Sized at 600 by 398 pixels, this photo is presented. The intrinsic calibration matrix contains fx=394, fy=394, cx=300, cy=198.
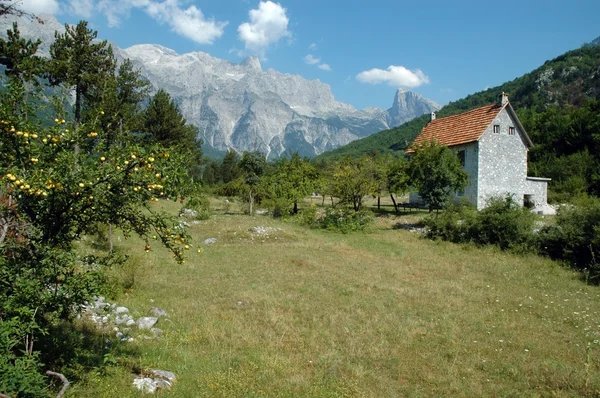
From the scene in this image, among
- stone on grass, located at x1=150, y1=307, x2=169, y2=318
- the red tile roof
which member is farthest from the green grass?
the red tile roof

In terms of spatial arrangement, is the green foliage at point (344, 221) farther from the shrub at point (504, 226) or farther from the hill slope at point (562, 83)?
the hill slope at point (562, 83)

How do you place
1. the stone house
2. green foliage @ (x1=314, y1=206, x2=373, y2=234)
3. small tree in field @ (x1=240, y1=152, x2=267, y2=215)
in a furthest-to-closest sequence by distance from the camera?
small tree in field @ (x1=240, y1=152, x2=267, y2=215) < the stone house < green foliage @ (x1=314, y1=206, x2=373, y2=234)

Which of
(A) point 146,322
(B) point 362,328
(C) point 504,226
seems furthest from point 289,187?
(A) point 146,322

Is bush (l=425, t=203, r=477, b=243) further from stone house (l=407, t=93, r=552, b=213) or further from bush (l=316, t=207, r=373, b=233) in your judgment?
stone house (l=407, t=93, r=552, b=213)

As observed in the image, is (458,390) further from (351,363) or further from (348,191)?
(348,191)

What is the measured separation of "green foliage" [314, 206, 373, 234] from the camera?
28.1 meters

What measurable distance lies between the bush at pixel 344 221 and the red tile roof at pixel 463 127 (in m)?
7.87

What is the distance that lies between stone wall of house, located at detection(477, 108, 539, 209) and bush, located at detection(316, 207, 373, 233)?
10.6 meters

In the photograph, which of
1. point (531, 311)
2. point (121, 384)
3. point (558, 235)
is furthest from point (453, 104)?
point (121, 384)

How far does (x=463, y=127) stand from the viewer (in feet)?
116

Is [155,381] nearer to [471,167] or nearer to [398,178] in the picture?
[398,178]

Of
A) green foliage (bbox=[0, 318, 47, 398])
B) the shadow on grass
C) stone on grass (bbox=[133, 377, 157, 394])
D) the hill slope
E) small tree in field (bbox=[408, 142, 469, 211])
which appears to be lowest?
stone on grass (bbox=[133, 377, 157, 394])

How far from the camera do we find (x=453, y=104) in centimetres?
13462

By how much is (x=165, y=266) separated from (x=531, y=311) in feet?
43.4
